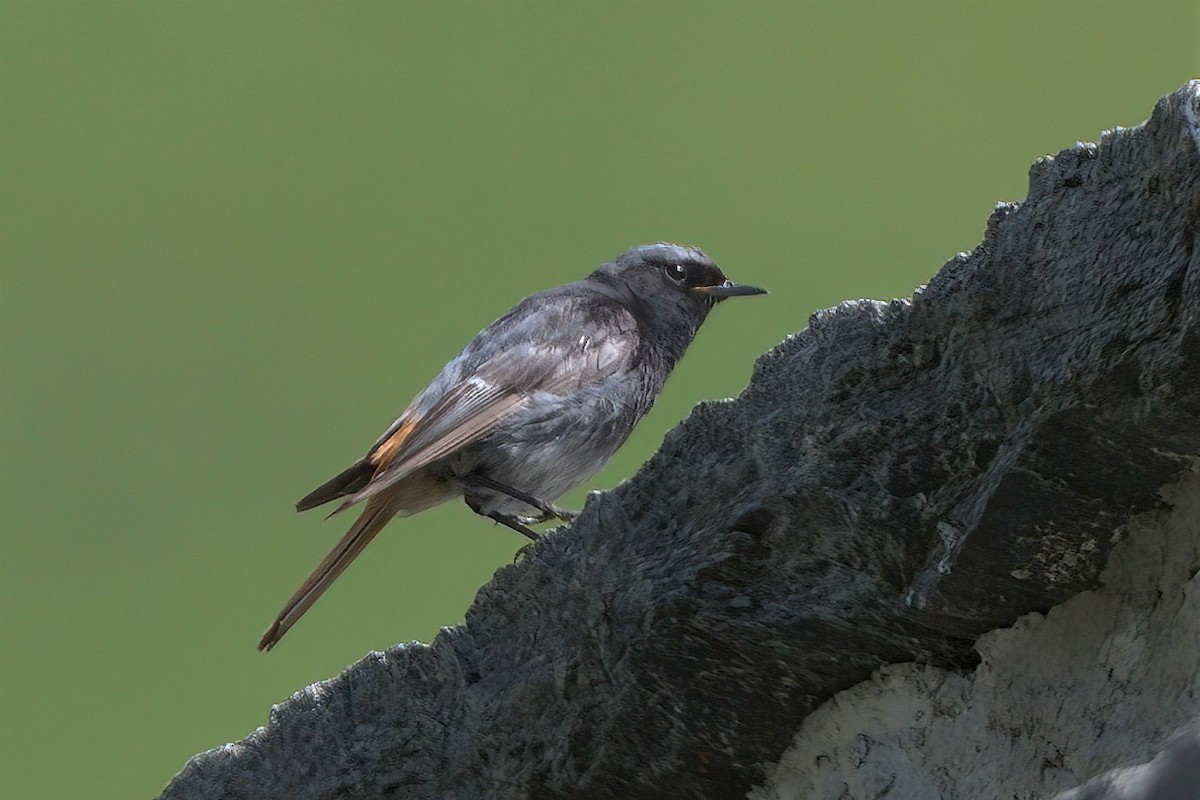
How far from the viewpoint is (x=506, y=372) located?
5.02 m

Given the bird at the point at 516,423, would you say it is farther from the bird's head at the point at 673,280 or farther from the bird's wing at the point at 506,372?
the bird's head at the point at 673,280

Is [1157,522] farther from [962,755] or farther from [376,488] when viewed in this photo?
[376,488]

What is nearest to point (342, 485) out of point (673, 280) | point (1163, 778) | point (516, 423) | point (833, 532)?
point (516, 423)

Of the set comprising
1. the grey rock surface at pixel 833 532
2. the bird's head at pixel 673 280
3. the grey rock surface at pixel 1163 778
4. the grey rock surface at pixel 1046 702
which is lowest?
the grey rock surface at pixel 1163 778

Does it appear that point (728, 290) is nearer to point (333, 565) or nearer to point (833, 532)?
point (333, 565)

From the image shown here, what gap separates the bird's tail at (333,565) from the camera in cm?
459

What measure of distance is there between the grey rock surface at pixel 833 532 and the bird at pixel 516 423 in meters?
1.92

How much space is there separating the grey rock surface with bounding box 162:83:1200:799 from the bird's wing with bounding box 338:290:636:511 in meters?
1.94

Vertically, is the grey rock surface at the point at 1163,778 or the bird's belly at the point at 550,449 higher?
the bird's belly at the point at 550,449

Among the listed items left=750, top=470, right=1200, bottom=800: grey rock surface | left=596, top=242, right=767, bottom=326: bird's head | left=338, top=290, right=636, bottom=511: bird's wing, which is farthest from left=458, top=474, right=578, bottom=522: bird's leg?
left=750, top=470, right=1200, bottom=800: grey rock surface

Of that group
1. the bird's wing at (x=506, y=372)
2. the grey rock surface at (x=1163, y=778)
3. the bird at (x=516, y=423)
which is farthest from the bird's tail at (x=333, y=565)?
the grey rock surface at (x=1163, y=778)

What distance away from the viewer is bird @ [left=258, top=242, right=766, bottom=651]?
4793 millimetres

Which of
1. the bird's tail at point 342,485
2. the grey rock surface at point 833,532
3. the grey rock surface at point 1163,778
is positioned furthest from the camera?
the bird's tail at point 342,485

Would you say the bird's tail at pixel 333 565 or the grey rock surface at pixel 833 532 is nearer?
the grey rock surface at pixel 833 532
